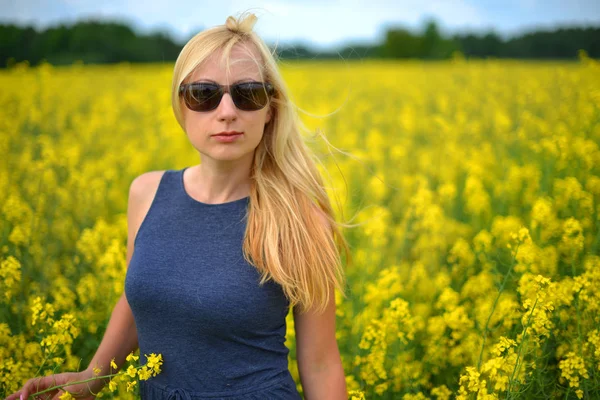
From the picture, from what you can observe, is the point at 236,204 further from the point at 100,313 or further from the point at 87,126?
the point at 87,126

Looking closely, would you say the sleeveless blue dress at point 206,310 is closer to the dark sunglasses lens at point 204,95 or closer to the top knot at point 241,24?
the dark sunglasses lens at point 204,95

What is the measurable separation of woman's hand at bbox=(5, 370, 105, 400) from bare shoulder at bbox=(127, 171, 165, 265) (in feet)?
1.45

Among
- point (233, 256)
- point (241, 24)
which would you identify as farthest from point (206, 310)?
point (241, 24)

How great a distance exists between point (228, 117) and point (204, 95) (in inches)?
4.2

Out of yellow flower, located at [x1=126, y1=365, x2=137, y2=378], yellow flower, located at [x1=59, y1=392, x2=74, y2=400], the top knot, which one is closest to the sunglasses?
the top knot

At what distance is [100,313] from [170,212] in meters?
1.31

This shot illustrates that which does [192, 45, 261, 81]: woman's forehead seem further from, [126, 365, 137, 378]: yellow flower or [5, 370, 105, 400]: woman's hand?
[5, 370, 105, 400]: woman's hand

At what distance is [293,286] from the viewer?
1.53 meters

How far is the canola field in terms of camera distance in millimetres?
1913

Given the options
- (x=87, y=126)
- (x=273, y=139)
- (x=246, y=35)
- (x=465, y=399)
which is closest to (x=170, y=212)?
(x=273, y=139)

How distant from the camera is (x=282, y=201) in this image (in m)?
1.66

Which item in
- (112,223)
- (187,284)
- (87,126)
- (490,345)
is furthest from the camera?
(87,126)

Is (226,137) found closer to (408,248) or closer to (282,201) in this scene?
Answer: (282,201)

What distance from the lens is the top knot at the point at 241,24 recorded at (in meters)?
1.61
